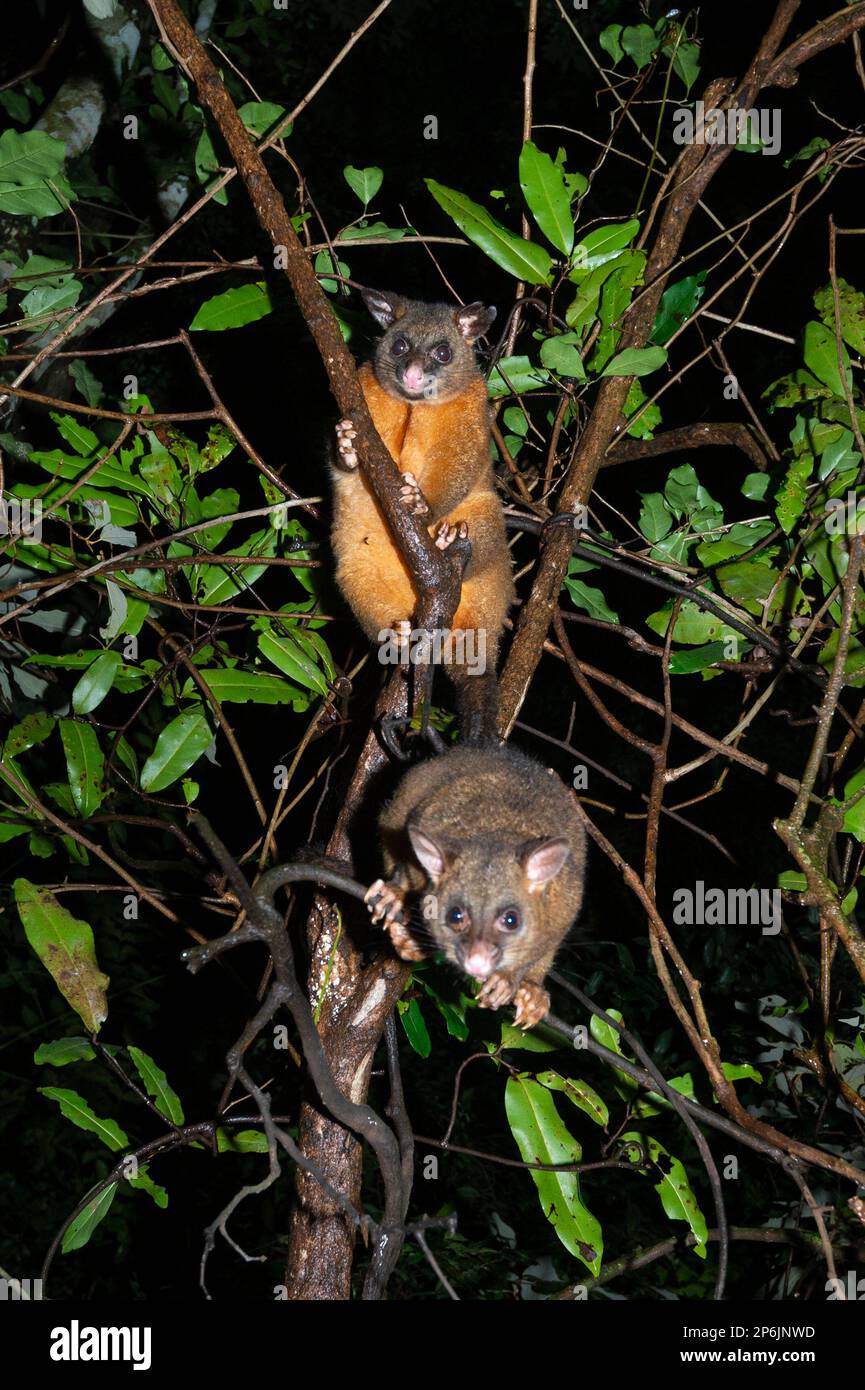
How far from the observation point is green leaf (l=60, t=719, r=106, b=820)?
11.3 feet

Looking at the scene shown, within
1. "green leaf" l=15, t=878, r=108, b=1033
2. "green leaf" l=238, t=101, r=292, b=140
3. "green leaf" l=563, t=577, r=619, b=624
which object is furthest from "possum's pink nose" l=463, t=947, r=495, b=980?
"green leaf" l=238, t=101, r=292, b=140

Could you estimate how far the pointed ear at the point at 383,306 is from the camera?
4082mm

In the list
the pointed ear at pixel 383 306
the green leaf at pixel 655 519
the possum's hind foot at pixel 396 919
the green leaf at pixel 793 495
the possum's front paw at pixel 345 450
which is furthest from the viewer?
the pointed ear at pixel 383 306

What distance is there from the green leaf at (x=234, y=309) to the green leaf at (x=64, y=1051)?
2055mm

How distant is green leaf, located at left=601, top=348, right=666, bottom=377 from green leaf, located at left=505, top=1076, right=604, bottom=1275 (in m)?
1.99

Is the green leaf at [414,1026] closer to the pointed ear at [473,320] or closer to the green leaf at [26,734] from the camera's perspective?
the green leaf at [26,734]

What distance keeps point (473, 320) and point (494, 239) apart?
0.98 metres

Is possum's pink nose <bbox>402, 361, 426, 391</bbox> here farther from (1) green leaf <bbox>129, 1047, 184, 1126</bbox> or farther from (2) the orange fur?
(1) green leaf <bbox>129, 1047, 184, 1126</bbox>

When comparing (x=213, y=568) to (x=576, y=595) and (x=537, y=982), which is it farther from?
(x=537, y=982)

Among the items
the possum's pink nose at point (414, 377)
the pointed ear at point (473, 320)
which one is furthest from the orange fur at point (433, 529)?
the pointed ear at point (473, 320)

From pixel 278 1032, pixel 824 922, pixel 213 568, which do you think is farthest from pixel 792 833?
pixel 213 568

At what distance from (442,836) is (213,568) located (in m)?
1.42

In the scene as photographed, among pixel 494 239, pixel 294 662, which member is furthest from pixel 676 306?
pixel 294 662

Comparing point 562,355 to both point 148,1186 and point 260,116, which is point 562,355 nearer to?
point 260,116
